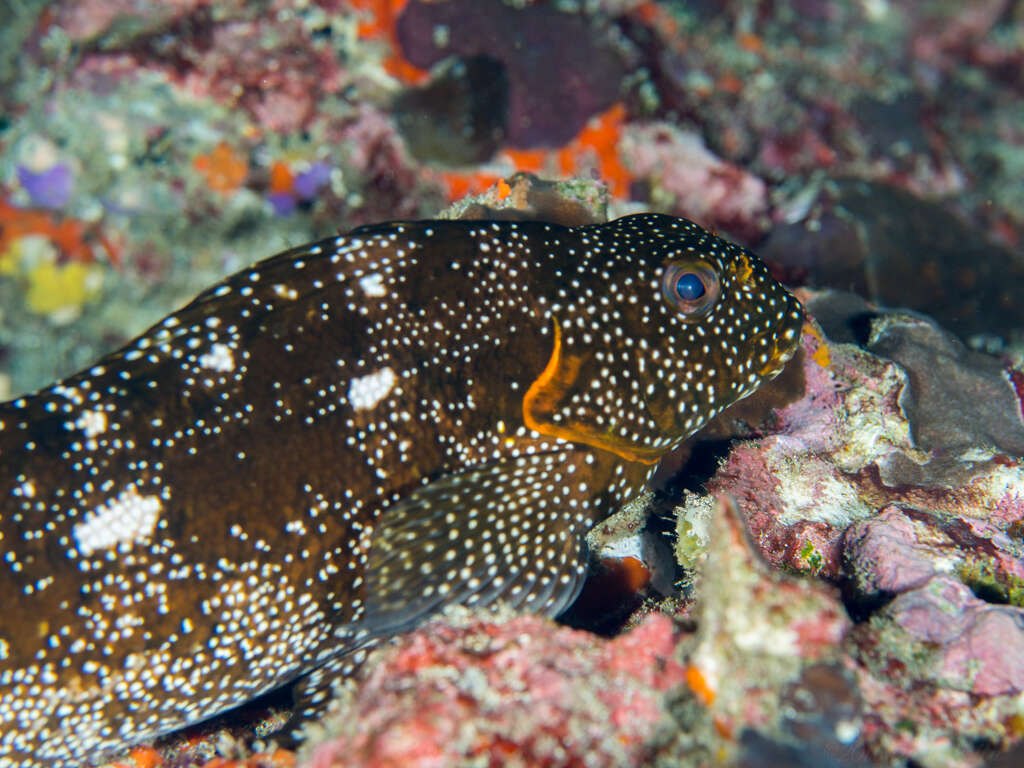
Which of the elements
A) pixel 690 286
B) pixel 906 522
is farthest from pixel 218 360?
pixel 906 522

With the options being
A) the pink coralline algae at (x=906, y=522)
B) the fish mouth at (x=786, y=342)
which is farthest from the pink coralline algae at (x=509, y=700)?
the fish mouth at (x=786, y=342)

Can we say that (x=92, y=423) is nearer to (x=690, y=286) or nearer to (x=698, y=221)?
(x=690, y=286)

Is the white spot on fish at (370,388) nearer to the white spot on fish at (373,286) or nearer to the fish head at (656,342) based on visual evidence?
the white spot on fish at (373,286)

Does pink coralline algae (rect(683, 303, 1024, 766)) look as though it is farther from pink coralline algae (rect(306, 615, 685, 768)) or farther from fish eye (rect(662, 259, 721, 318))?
fish eye (rect(662, 259, 721, 318))

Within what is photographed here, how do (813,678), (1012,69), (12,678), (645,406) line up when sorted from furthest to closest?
(1012,69)
(645,406)
(12,678)
(813,678)

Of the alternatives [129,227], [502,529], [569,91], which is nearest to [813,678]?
[502,529]

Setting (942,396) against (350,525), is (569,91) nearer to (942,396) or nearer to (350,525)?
(942,396)

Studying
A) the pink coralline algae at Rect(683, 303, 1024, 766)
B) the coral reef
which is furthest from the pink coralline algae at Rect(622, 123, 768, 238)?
the pink coralline algae at Rect(683, 303, 1024, 766)

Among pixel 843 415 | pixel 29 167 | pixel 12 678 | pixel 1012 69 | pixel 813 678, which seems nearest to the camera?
pixel 813 678
